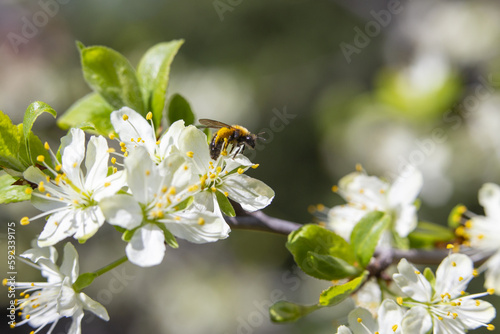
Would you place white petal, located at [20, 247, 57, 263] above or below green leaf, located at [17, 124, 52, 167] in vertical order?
below

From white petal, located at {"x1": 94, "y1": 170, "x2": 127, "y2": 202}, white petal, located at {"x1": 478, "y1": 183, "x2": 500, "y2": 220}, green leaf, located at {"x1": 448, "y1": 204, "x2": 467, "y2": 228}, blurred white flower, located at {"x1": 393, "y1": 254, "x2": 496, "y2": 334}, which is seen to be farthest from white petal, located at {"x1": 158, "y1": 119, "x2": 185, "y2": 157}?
white petal, located at {"x1": 478, "y1": 183, "x2": 500, "y2": 220}

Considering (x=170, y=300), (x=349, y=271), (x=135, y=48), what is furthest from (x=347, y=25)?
(x=349, y=271)

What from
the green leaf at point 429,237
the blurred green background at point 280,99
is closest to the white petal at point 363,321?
the green leaf at point 429,237

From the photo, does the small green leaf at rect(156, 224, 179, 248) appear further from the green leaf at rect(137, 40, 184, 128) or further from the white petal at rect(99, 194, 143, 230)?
the green leaf at rect(137, 40, 184, 128)

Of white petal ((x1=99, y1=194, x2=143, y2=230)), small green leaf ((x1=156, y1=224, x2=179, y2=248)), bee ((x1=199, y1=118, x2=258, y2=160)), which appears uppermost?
bee ((x1=199, y1=118, x2=258, y2=160))

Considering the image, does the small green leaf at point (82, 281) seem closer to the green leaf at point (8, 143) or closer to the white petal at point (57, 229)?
the white petal at point (57, 229)

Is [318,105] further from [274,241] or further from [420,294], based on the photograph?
[420,294]
